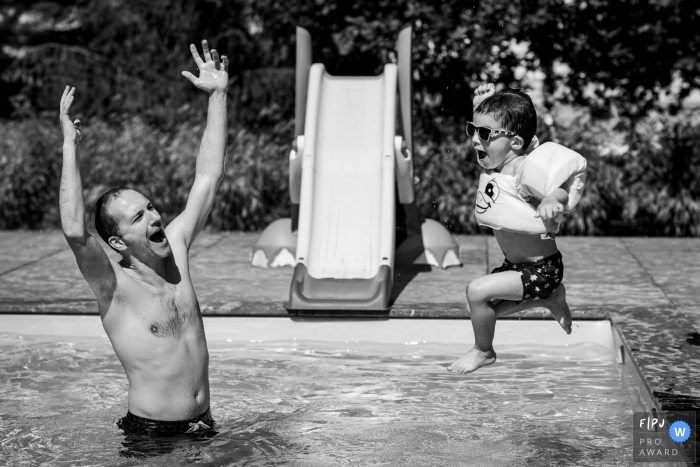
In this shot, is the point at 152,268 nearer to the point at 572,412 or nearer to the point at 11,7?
the point at 572,412

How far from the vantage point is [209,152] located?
14.7ft

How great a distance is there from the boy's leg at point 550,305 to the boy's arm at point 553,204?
0.49m

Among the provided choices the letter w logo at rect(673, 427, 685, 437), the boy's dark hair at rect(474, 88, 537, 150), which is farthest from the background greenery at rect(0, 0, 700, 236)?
the letter w logo at rect(673, 427, 685, 437)

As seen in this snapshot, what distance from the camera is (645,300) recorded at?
22.3 feet

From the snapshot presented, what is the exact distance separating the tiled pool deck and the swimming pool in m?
0.17

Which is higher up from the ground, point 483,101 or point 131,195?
point 483,101

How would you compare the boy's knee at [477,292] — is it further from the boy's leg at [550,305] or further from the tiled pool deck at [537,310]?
the tiled pool deck at [537,310]

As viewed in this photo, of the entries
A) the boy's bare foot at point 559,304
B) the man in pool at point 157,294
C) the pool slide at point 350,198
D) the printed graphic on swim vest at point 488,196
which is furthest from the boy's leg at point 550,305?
the pool slide at point 350,198

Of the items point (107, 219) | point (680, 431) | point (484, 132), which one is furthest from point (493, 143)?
point (107, 219)

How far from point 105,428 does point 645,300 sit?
3.71 meters

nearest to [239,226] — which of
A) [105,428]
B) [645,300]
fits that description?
[645,300]

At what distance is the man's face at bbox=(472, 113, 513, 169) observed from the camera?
435cm

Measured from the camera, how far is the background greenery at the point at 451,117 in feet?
34.3

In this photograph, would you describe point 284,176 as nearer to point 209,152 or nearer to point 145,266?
point 209,152
